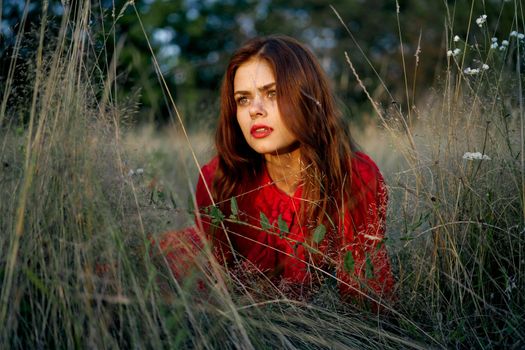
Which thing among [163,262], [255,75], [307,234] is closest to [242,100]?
[255,75]

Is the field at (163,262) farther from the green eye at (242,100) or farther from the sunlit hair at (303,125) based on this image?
the green eye at (242,100)

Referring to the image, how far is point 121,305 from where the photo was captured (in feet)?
3.92

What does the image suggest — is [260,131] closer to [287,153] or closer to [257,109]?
[257,109]

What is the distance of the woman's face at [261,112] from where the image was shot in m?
2.04

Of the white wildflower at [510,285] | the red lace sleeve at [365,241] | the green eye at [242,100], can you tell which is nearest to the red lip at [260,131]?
the green eye at [242,100]

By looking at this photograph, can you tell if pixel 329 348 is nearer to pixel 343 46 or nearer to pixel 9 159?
pixel 9 159

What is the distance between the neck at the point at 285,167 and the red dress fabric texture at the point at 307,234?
1.3 inches

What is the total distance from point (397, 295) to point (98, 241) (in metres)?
0.94

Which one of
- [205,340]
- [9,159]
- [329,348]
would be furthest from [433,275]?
[9,159]

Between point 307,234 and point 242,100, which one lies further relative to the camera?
point 242,100

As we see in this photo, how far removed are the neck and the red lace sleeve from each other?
0.25m

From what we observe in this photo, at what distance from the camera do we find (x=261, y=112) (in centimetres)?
204

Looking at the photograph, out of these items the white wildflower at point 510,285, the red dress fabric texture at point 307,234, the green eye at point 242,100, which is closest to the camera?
the white wildflower at point 510,285

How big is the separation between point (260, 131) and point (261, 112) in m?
0.08
